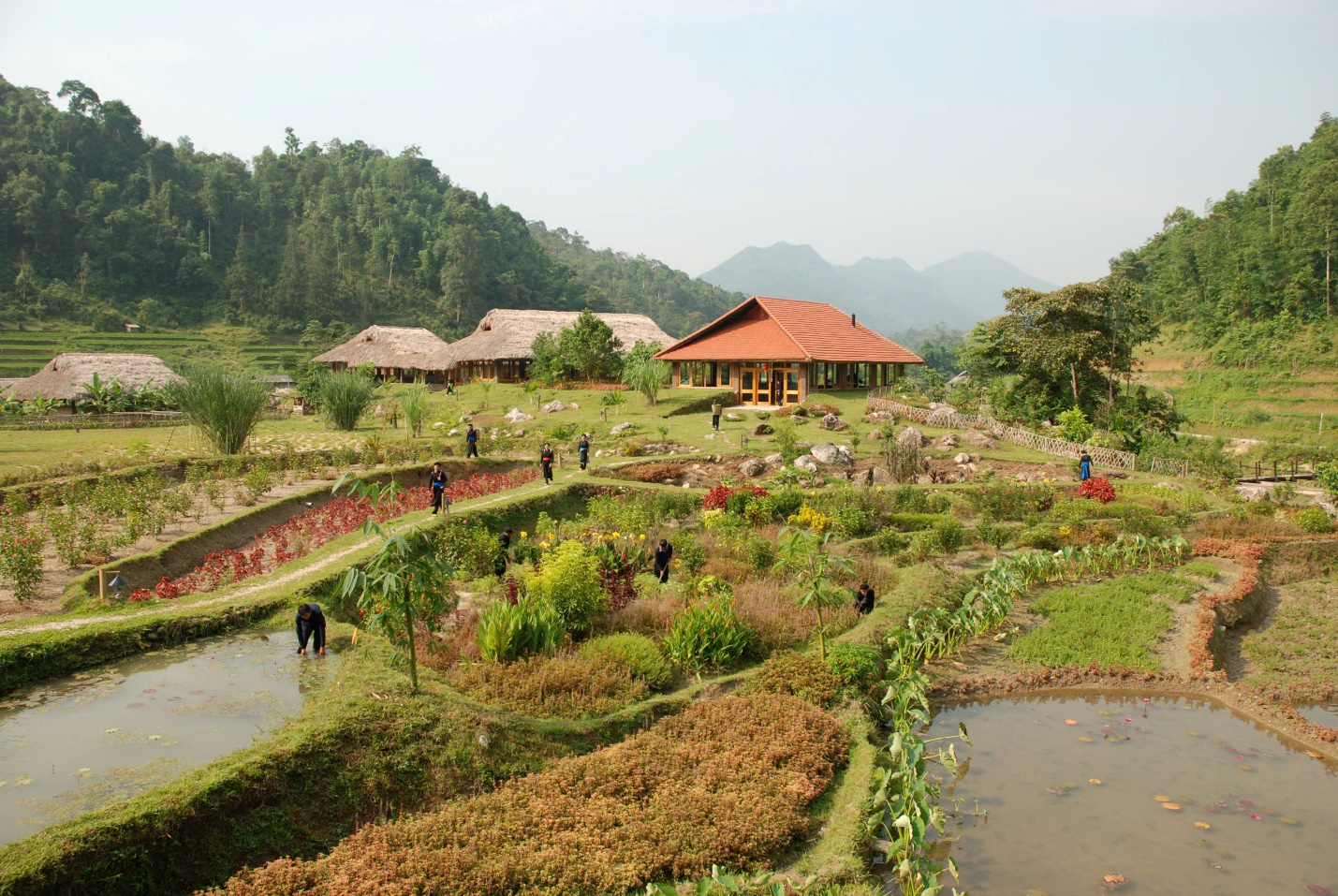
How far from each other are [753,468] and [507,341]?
26961 millimetres

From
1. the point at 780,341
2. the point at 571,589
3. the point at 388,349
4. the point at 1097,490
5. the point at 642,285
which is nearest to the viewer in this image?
the point at 571,589

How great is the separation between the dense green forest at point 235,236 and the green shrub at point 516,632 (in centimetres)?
5985

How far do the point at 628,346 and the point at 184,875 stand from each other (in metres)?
44.5

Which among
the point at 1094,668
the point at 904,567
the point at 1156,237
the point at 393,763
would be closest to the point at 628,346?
the point at 904,567

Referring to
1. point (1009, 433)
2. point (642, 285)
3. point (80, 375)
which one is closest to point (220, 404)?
point (80, 375)

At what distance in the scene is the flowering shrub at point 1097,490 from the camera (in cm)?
2038

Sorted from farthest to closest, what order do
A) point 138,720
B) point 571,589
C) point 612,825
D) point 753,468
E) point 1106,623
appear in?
point 753,468 < point 1106,623 < point 571,589 < point 138,720 < point 612,825

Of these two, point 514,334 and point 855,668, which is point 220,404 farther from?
point 514,334

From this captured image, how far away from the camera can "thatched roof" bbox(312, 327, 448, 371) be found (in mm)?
52219

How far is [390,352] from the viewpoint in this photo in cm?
5303

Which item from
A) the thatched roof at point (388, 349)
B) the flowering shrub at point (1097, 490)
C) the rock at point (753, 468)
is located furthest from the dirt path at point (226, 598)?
the thatched roof at point (388, 349)

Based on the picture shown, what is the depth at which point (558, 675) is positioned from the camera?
31.1ft

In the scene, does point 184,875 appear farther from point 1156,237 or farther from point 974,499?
point 1156,237

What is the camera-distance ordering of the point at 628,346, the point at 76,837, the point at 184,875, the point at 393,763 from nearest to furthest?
the point at 76,837
the point at 184,875
the point at 393,763
the point at 628,346
